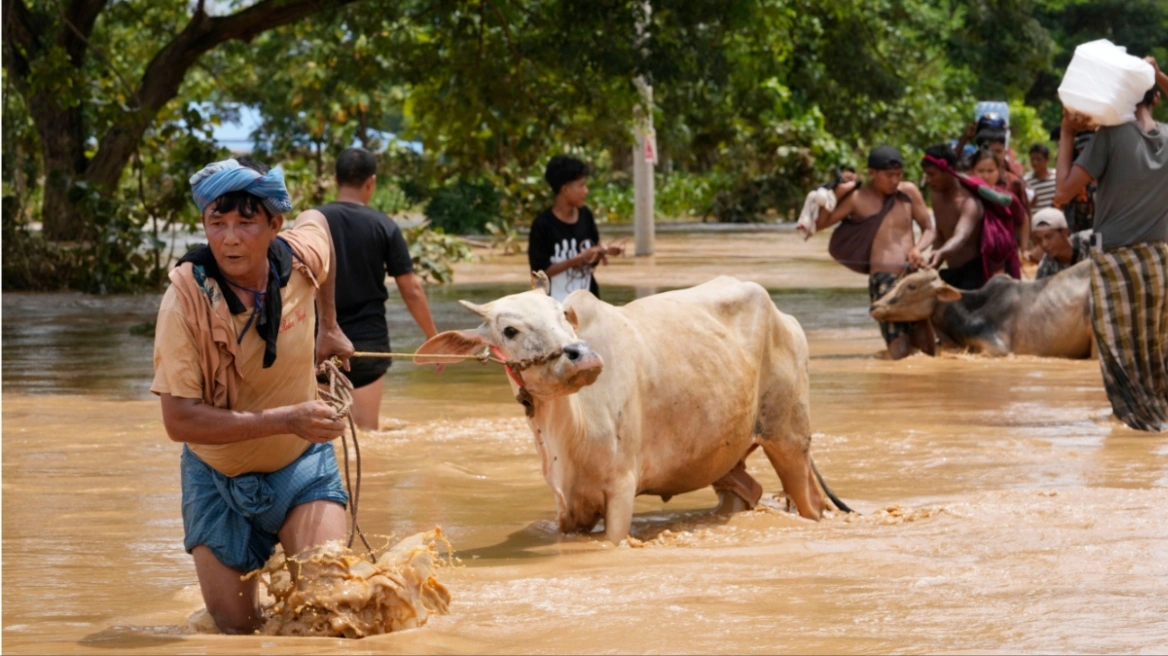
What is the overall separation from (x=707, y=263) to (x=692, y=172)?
2017 centimetres

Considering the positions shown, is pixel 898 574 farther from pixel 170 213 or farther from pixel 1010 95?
pixel 1010 95

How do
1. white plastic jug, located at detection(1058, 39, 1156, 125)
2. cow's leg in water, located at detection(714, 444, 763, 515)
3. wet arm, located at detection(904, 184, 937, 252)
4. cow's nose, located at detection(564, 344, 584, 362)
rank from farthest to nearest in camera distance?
wet arm, located at detection(904, 184, 937, 252) → white plastic jug, located at detection(1058, 39, 1156, 125) → cow's leg in water, located at detection(714, 444, 763, 515) → cow's nose, located at detection(564, 344, 584, 362)

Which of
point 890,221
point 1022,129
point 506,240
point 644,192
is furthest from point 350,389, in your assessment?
point 1022,129

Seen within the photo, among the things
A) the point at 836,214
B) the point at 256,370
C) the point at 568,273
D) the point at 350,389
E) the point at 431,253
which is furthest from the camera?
the point at 431,253

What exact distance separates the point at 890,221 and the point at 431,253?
9647mm

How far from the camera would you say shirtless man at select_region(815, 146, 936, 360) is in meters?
12.7

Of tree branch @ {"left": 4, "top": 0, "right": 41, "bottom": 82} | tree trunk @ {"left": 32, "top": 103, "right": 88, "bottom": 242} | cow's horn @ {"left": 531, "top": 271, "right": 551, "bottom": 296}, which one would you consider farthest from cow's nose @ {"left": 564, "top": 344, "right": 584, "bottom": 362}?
tree trunk @ {"left": 32, "top": 103, "right": 88, "bottom": 242}

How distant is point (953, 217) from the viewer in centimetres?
1335

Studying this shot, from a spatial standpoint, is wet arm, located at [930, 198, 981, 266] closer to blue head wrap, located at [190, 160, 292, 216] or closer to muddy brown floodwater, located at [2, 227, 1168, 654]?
muddy brown floodwater, located at [2, 227, 1168, 654]

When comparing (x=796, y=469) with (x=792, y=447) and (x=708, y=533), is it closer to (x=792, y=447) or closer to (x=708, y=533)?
(x=792, y=447)

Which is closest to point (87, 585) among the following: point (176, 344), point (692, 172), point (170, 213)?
point (176, 344)

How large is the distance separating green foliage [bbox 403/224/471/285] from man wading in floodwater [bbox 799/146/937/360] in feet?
28.4

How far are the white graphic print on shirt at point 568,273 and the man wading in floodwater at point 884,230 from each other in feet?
11.3

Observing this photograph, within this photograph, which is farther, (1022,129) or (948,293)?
(1022,129)
